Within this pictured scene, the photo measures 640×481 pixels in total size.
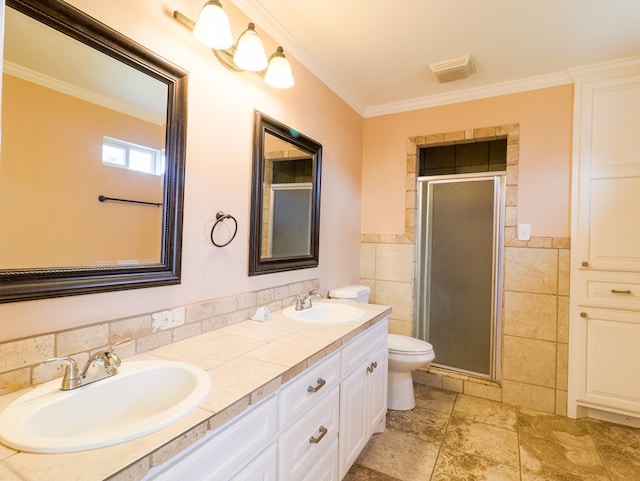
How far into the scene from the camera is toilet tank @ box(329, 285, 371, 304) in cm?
243

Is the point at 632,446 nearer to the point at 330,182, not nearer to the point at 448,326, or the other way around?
the point at 448,326

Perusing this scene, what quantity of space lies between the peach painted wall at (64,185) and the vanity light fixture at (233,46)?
0.45 metres

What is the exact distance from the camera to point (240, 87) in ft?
5.36

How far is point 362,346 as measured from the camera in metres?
1.70

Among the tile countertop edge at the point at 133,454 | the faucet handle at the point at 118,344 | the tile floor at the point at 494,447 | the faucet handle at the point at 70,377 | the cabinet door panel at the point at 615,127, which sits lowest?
the tile floor at the point at 494,447

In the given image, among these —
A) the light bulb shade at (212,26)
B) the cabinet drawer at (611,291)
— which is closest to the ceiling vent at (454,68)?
the light bulb shade at (212,26)

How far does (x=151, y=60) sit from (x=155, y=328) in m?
1.00

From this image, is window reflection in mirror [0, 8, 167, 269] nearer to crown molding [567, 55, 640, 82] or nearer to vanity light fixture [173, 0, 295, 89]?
vanity light fixture [173, 0, 295, 89]

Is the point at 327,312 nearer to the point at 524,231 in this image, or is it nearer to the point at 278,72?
the point at 278,72

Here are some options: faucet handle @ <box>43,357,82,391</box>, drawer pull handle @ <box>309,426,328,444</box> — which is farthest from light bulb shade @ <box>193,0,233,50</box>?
drawer pull handle @ <box>309,426,328,444</box>

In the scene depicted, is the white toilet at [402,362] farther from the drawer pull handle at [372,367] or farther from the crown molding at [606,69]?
the crown molding at [606,69]

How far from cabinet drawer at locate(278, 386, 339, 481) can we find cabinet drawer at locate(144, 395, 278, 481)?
0.12 m

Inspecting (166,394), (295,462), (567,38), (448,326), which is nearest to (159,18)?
(166,394)

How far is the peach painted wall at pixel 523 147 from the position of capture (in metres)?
2.32
